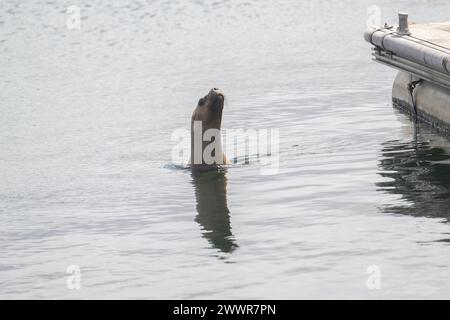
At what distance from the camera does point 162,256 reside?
14.1m

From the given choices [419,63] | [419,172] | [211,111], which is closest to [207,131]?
[211,111]

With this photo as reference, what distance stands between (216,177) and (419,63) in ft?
14.2

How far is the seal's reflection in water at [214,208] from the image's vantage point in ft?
48.1

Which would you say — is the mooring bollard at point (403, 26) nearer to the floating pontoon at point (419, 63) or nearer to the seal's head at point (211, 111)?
the floating pontoon at point (419, 63)

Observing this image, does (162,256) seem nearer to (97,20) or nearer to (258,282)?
(258,282)

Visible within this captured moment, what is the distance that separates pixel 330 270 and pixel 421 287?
43.1 inches

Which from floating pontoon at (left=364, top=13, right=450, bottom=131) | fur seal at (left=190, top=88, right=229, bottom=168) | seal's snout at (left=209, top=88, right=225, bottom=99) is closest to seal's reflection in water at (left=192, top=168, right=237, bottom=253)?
fur seal at (left=190, top=88, right=229, bottom=168)

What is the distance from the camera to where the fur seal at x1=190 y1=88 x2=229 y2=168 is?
18344 mm

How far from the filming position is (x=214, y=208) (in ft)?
53.7

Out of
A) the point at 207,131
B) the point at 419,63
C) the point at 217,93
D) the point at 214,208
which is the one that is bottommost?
the point at 214,208

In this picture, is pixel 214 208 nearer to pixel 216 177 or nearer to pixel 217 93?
pixel 216 177

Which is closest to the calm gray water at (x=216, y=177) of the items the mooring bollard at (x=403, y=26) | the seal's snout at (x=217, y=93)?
the seal's snout at (x=217, y=93)

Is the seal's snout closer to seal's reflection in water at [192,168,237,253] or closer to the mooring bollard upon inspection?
seal's reflection in water at [192,168,237,253]

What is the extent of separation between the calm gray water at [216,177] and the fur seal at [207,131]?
1.10 feet
